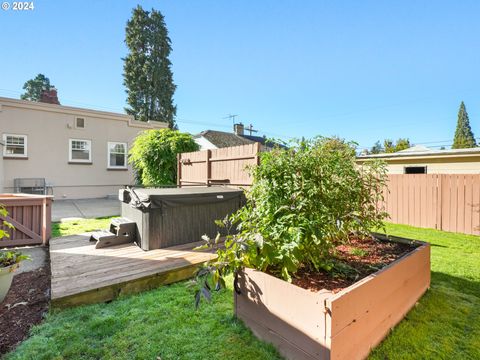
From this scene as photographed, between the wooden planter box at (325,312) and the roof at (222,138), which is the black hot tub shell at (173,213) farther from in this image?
the roof at (222,138)

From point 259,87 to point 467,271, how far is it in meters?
13.4

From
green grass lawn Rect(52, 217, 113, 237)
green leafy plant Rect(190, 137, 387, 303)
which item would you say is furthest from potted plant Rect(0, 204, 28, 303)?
green grass lawn Rect(52, 217, 113, 237)

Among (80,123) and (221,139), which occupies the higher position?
(221,139)

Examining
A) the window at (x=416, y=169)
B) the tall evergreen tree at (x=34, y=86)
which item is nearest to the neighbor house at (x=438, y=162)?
the window at (x=416, y=169)

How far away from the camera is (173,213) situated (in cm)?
388

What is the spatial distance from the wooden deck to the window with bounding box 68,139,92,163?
27.6 ft

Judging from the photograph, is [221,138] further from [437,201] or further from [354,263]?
[354,263]

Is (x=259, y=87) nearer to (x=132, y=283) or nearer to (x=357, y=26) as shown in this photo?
(x=357, y=26)

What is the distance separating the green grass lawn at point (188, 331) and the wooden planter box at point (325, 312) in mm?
114

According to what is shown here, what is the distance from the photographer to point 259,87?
14664 mm

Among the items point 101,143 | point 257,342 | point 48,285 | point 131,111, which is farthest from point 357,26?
point 131,111

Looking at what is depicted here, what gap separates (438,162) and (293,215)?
27.8 ft

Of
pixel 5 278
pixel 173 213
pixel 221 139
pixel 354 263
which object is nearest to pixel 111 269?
pixel 5 278

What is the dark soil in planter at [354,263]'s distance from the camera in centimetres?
185
